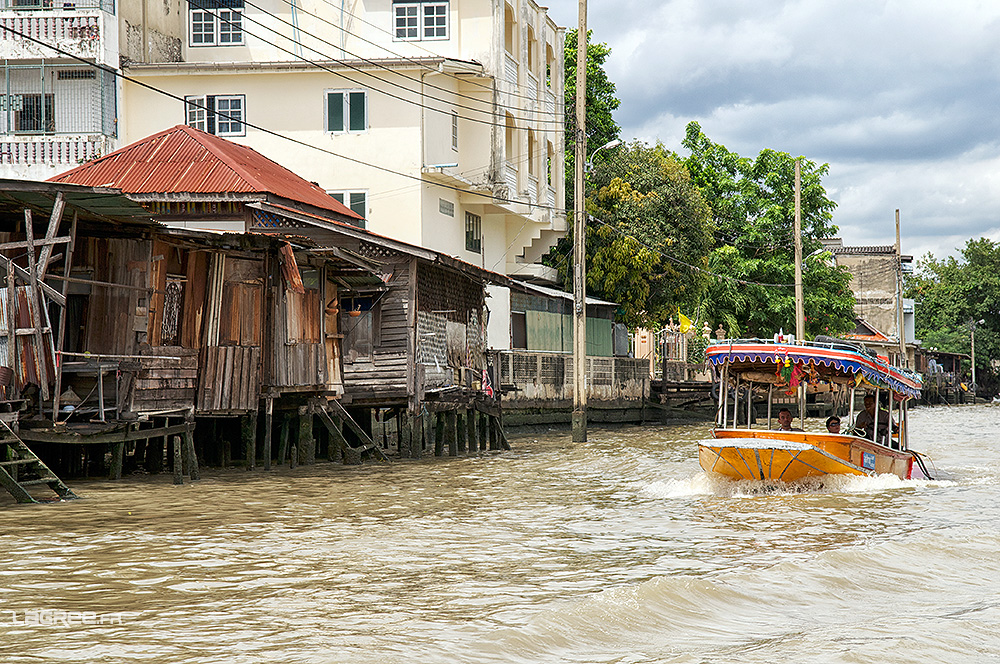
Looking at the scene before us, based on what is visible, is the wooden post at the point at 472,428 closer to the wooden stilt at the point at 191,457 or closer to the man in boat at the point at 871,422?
the wooden stilt at the point at 191,457

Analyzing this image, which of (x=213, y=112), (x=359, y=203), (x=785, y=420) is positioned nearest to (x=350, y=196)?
(x=359, y=203)

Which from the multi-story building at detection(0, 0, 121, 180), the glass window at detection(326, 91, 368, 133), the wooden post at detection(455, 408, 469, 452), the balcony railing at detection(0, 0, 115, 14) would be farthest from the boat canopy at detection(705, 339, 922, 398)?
the balcony railing at detection(0, 0, 115, 14)

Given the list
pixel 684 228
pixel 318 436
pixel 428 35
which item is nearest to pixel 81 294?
pixel 318 436

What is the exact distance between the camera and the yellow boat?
15.5 m

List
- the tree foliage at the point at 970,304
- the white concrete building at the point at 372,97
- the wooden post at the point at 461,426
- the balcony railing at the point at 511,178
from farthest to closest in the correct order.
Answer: the tree foliage at the point at 970,304, the balcony railing at the point at 511,178, the white concrete building at the point at 372,97, the wooden post at the point at 461,426

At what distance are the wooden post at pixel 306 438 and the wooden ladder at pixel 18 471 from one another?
19.3 feet

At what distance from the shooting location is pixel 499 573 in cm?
960

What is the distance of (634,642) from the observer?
749 cm

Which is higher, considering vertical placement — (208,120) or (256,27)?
(256,27)

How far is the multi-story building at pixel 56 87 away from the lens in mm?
29578

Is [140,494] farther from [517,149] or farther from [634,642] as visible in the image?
[517,149]

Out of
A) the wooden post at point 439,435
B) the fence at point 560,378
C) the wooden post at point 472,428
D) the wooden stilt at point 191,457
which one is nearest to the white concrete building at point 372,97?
the fence at point 560,378

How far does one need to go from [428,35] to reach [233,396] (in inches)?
696

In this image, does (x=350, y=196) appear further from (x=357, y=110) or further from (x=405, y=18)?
(x=405, y=18)
